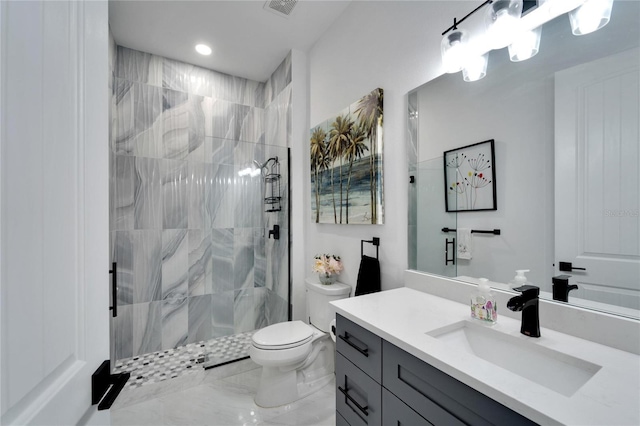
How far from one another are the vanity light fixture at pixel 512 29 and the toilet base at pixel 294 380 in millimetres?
1972

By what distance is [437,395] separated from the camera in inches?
31.2

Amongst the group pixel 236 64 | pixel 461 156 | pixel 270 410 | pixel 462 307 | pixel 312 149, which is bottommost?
pixel 270 410

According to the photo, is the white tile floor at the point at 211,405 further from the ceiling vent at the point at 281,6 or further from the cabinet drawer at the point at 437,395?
the ceiling vent at the point at 281,6

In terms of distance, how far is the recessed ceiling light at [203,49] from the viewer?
2.51 meters

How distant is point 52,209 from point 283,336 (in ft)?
5.42

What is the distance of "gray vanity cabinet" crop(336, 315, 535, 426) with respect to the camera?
70 centimetres

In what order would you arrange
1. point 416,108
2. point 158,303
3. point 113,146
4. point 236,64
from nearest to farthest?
1. point 416,108
2. point 113,146
3. point 158,303
4. point 236,64

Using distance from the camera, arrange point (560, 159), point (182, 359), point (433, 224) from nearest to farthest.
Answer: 1. point (560, 159)
2. point (433, 224)
3. point (182, 359)

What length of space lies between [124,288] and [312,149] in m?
2.10

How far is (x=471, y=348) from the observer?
1.03m

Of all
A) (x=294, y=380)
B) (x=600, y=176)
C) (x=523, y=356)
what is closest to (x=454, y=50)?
(x=600, y=176)

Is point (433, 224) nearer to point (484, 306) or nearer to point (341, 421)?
point (484, 306)

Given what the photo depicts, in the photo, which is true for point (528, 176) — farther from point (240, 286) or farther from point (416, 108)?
point (240, 286)

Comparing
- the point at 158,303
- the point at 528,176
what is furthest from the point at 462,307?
the point at 158,303
